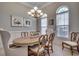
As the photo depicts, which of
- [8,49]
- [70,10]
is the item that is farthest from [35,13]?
[8,49]

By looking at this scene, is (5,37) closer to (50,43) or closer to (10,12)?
(10,12)

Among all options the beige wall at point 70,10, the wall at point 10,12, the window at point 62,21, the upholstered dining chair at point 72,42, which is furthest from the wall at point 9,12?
the upholstered dining chair at point 72,42

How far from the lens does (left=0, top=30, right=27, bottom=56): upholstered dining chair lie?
6.56 ft

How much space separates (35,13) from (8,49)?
79 cm

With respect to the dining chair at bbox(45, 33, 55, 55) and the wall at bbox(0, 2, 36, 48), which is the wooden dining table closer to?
the wall at bbox(0, 2, 36, 48)

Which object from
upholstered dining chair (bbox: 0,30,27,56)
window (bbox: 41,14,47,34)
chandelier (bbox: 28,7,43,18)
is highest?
chandelier (bbox: 28,7,43,18)

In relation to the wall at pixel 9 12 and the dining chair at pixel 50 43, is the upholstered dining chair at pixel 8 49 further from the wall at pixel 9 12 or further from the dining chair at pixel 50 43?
the dining chair at pixel 50 43

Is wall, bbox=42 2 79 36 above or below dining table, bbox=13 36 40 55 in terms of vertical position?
above

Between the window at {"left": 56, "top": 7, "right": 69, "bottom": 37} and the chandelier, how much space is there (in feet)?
1.07

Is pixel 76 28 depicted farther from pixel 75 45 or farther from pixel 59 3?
pixel 59 3

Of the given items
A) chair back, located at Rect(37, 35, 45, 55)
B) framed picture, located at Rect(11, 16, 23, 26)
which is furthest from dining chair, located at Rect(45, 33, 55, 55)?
framed picture, located at Rect(11, 16, 23, 26)

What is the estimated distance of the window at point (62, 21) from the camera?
6.66ft

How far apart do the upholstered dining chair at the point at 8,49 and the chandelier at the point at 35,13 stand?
0.54 metres

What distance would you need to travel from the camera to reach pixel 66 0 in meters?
2.05
